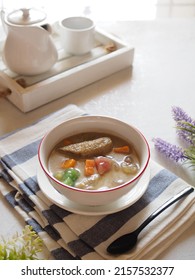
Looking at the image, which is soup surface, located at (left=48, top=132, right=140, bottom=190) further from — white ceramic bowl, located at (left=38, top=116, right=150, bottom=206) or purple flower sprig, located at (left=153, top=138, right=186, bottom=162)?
purple flower sprig, located at (left=153, top=138, right=186, bottom=162)

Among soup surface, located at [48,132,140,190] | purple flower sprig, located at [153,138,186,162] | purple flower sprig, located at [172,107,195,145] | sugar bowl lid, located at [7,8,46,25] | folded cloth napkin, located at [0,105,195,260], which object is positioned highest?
sugar bowl lid, located at [7,8,46,25]

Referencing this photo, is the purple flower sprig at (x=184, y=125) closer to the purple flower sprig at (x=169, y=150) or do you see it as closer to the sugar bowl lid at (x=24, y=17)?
the purple flower sprig at (x=169, y=150)

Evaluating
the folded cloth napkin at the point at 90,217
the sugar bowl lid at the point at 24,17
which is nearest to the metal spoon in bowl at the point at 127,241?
the folded cloth napkin at the point at 90,217

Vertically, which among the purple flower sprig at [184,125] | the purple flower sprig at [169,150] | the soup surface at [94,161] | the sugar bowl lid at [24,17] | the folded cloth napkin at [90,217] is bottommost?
the folded cloth napkin at [90,217]

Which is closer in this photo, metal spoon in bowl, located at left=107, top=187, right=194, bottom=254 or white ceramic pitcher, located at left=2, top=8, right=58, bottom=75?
metal spoon in bowl, located at left=107, top=187, right=194, bottom=254

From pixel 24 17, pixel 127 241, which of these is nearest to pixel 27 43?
pixel 24 17

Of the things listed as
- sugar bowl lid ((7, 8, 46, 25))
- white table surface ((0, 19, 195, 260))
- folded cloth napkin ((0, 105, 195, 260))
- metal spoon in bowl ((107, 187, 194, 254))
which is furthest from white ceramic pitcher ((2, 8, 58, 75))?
metal spoon in bowl ((107, 187, 194, 254))

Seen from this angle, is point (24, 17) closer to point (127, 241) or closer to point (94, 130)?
point (94, 130)
